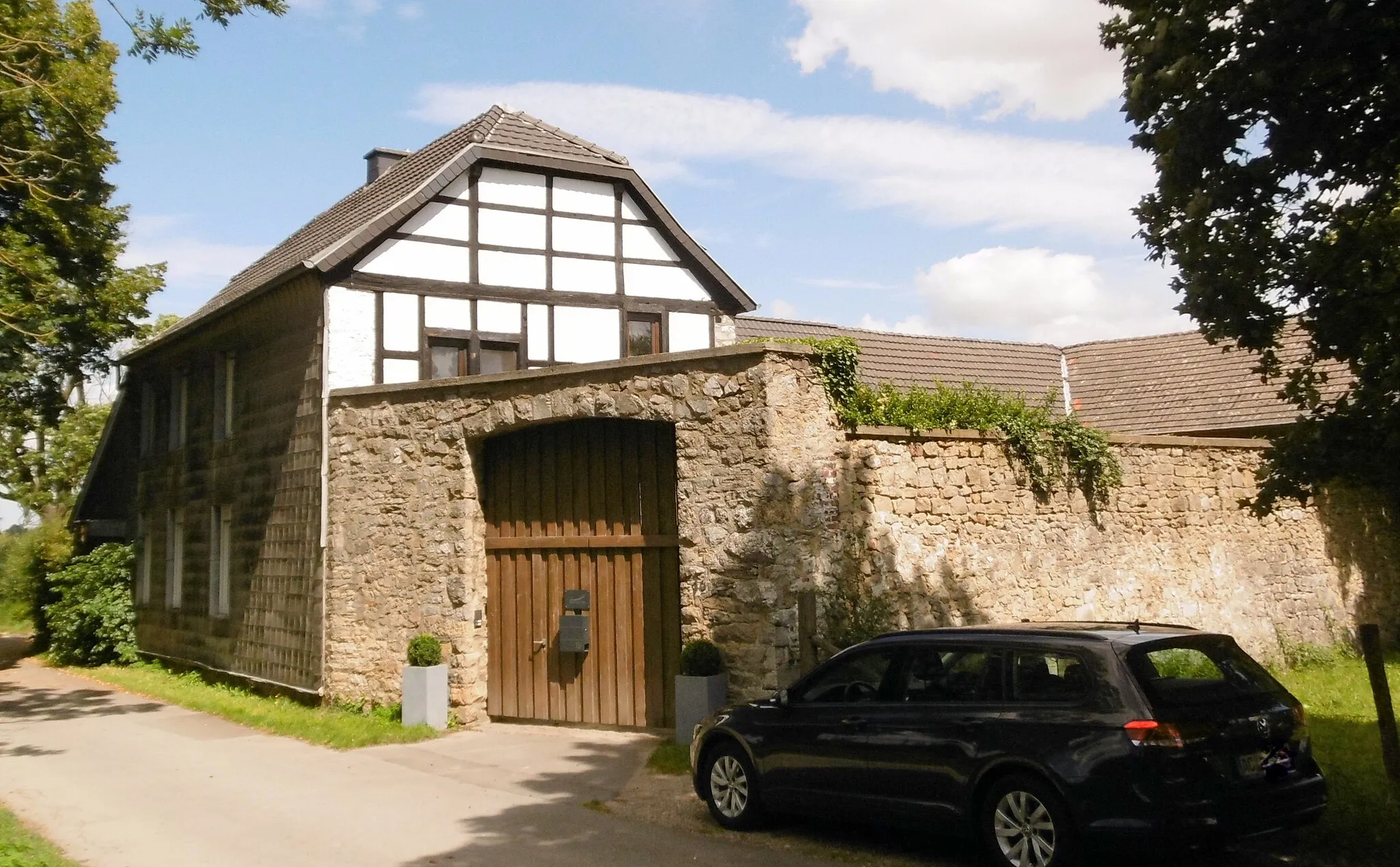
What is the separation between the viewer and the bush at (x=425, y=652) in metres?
12.2

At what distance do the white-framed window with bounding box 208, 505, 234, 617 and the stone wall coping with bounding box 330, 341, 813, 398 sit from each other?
563 centimetres

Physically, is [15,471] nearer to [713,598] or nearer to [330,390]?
[330,390]

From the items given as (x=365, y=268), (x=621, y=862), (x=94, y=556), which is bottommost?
(x=621, y=862)

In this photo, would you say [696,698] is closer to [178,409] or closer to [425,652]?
[425,652]

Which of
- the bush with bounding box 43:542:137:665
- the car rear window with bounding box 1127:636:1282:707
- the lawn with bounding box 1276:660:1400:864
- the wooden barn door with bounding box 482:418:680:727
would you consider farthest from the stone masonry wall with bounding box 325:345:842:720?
the bush with bounding box 43:542:137:665

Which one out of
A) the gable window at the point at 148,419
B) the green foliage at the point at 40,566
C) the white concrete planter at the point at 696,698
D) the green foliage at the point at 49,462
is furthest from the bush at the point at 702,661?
the green foliage at the point at 49,462

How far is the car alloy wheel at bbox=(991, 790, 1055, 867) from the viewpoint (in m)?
6.19

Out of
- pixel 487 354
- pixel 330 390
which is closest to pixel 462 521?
pixel 330 390

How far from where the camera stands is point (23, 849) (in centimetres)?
714

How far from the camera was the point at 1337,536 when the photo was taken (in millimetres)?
16297

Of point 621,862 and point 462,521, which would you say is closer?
point 621,862

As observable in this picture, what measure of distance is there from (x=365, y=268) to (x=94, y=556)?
1055 cm

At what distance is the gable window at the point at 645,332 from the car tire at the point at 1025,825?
11.2m

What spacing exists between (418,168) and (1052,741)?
13510mm
